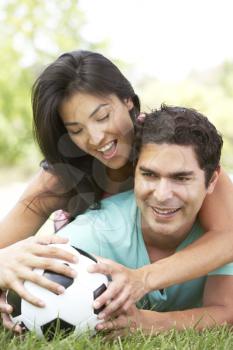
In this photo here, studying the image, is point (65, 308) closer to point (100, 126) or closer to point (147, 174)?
point (147, 174)

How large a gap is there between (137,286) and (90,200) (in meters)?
1.21

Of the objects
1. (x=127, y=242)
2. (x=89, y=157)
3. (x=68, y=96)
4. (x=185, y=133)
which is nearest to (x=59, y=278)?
(x=127, y=242)

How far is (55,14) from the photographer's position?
17.7 metres

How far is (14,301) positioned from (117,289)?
53 centimetres

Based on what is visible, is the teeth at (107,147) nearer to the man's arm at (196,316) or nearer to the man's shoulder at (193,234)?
the man's shoulder at (193,234)

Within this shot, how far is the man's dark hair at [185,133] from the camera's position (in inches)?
145

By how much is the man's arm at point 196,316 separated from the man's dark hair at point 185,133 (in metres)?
0.61

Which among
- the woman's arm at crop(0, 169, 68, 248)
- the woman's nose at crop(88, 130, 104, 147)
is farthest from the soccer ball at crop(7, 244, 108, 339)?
the woman's arm at crop(0, 169, 68, 248)

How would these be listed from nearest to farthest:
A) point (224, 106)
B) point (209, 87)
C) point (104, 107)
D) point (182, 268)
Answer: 1. point (182, 268)
2. point (104, 107)
3. point (224, 106)
4. point (209, 87)

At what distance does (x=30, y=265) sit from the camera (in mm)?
3061

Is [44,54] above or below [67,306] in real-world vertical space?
above

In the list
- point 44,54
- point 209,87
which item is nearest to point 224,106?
point 209,87

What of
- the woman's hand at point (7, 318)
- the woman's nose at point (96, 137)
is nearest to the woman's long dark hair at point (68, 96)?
the woman's nose at point (96, 137)

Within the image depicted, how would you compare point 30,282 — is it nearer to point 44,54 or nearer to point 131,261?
point 131,261
